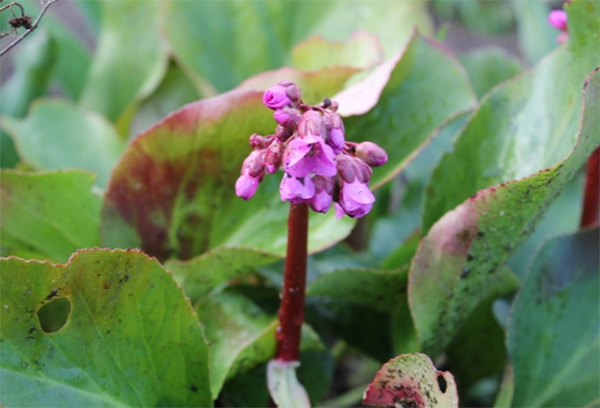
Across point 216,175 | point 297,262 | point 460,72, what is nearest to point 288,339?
point 297,262

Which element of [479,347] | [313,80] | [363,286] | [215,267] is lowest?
[479,347]

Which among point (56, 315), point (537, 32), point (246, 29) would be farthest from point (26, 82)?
point (537, 32)

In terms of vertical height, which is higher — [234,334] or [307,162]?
[307,162]

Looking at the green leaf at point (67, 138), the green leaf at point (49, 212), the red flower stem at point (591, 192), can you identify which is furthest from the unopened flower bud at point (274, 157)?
the green leaf at point (67, 138)

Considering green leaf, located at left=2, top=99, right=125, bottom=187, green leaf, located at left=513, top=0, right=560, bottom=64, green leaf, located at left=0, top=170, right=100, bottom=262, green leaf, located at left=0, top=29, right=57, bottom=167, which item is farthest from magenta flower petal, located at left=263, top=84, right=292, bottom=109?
green leaf, located at left=513, top=0, right=560, bottom=64

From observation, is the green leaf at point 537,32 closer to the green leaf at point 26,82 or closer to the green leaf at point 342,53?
the green leaf at point 342,53

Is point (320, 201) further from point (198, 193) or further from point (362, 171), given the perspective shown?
point (198, 193)

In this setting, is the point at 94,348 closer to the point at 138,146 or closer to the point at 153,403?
the point at 153,403
